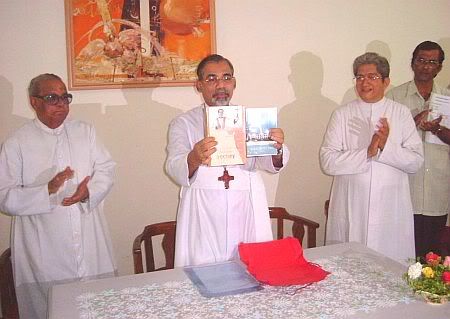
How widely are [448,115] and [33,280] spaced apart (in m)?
3.36

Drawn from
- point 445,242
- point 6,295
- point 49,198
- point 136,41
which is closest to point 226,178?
point 49,198

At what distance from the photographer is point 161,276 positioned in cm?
236

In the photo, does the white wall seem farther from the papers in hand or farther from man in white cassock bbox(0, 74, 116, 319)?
the papers in hand

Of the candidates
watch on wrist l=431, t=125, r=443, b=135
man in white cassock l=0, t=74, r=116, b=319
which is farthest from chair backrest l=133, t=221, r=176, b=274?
watch on wrist l=431, t=125, r=443, b=135

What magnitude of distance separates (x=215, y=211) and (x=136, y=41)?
1.75 m

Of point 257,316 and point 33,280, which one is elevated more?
point 257,316

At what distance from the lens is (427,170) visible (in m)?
3.96

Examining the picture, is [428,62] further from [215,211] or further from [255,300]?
[255,300]

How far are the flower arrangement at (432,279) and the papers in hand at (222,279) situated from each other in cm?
68

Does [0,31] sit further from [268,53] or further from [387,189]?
[387,189]

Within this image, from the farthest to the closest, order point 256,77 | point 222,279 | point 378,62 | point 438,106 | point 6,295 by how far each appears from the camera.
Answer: point 256,77 < point 438,106 < point 378,62 < point 6,295 < point 222,279

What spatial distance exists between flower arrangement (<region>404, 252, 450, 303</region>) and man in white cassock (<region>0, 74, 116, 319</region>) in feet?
6.89

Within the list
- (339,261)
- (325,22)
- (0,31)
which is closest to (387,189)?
(339,261)

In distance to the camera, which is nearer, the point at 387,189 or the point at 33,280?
the point at 33,280
